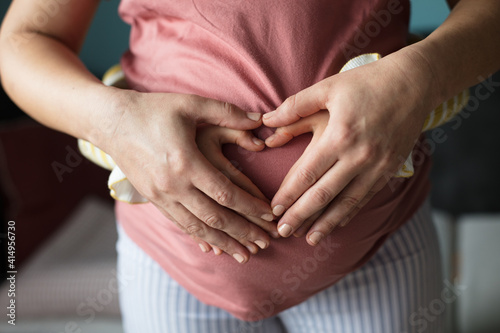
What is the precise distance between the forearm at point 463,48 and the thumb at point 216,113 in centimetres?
22

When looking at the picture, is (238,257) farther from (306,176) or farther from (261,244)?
(306,176)

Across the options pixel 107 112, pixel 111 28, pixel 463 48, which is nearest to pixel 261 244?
pixel 107 112

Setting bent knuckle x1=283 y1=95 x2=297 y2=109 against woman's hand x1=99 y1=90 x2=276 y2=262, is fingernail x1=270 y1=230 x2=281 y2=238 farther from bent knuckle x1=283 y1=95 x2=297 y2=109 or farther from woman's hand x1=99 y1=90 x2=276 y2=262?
bent knuckle x1=283 y1=95 x2=297 y2=109

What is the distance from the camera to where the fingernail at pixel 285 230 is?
611 millimetres

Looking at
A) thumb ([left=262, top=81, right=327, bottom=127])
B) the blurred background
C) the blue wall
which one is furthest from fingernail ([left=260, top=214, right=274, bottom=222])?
the blue wall

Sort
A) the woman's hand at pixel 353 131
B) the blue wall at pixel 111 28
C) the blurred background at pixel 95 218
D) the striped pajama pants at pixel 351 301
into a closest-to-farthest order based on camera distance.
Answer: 1. the woman's hand at pixel 353 131
2. the striped pajama pants at pixel 351 301
3. the blurred background at pixel 95 218
4. the blue wall at pixel 111 28

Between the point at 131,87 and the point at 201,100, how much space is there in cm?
20

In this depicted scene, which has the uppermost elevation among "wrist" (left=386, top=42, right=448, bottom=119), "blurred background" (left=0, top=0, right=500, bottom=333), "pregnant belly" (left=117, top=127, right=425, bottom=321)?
"wrist" (left=386, top=42, right=448, bottom=119)

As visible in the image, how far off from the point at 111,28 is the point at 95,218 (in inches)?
35.8

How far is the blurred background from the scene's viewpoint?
176cm

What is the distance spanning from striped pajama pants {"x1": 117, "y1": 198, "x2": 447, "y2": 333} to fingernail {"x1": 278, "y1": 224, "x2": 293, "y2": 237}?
0.16 meters

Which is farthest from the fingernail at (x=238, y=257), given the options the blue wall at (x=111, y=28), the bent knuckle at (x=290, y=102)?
the blue wall at (x=111, y=28)

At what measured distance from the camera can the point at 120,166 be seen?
0.63 meters

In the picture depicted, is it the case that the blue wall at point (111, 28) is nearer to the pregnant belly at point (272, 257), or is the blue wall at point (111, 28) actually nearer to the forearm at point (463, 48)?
the forearm at point (463, 48)
